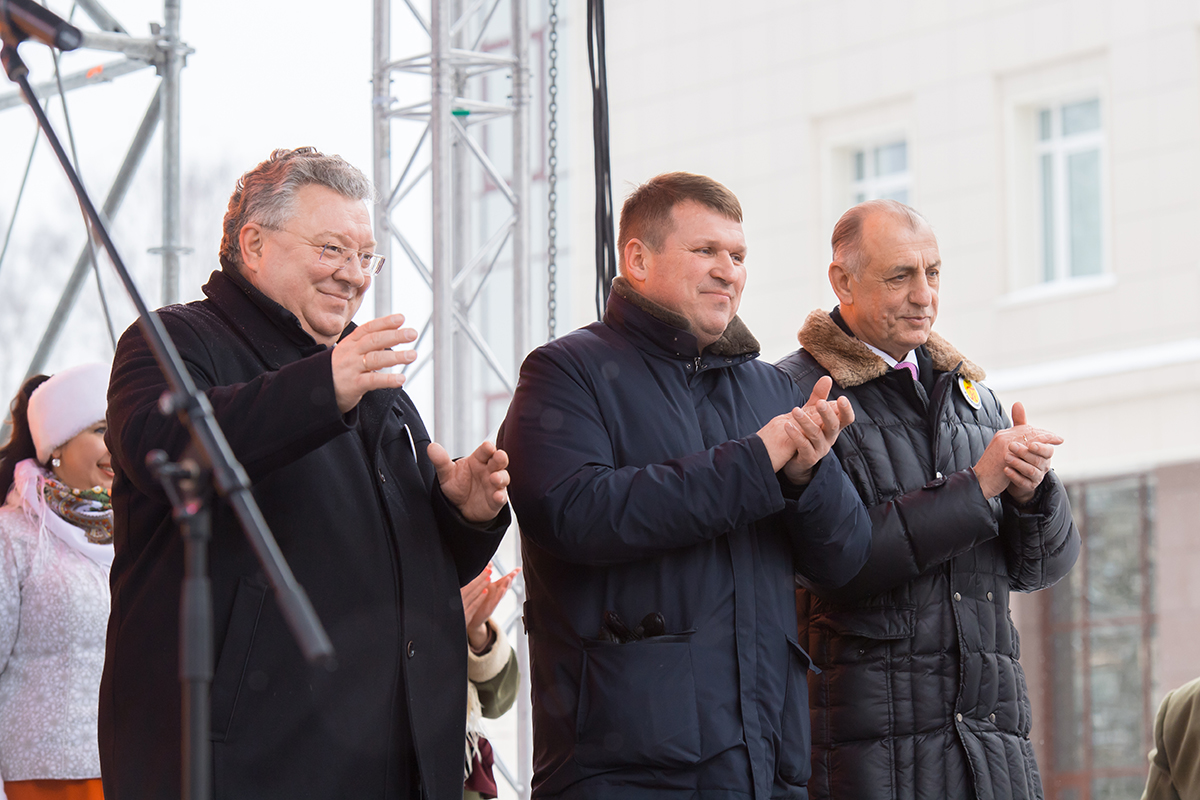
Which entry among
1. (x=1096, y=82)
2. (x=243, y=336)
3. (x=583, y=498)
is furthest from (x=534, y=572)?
(x=1096, y=82)

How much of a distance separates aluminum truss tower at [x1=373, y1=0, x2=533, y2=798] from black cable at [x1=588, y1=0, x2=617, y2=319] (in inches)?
21.2

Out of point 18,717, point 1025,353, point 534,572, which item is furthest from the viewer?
point 1025,353

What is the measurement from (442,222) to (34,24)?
8.82 ft

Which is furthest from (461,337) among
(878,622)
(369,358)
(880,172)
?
(880,172)

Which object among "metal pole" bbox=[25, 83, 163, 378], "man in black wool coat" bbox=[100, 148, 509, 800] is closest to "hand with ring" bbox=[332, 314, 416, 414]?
"man in black wool coat" bbox=[100, 148, 509, 800]

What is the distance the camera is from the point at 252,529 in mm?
1752

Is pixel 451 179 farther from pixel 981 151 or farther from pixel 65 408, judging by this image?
pixel 981 151

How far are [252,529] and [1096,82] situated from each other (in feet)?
29.6

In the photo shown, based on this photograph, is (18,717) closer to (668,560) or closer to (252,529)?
(668,560)

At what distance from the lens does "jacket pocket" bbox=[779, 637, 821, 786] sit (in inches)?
104

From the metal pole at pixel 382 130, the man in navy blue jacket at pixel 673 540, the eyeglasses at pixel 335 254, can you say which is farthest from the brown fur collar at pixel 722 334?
the metal pole at pixel 382 130

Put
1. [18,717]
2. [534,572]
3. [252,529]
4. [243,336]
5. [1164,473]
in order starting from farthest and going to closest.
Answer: [1164,473] < [18,717] < [534,572] < [243,336] < [252,529]

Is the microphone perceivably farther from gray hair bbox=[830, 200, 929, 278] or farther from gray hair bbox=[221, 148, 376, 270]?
gray hair bbox=[830, 200, 929, 278]

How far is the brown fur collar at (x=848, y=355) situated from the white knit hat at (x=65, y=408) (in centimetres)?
181
